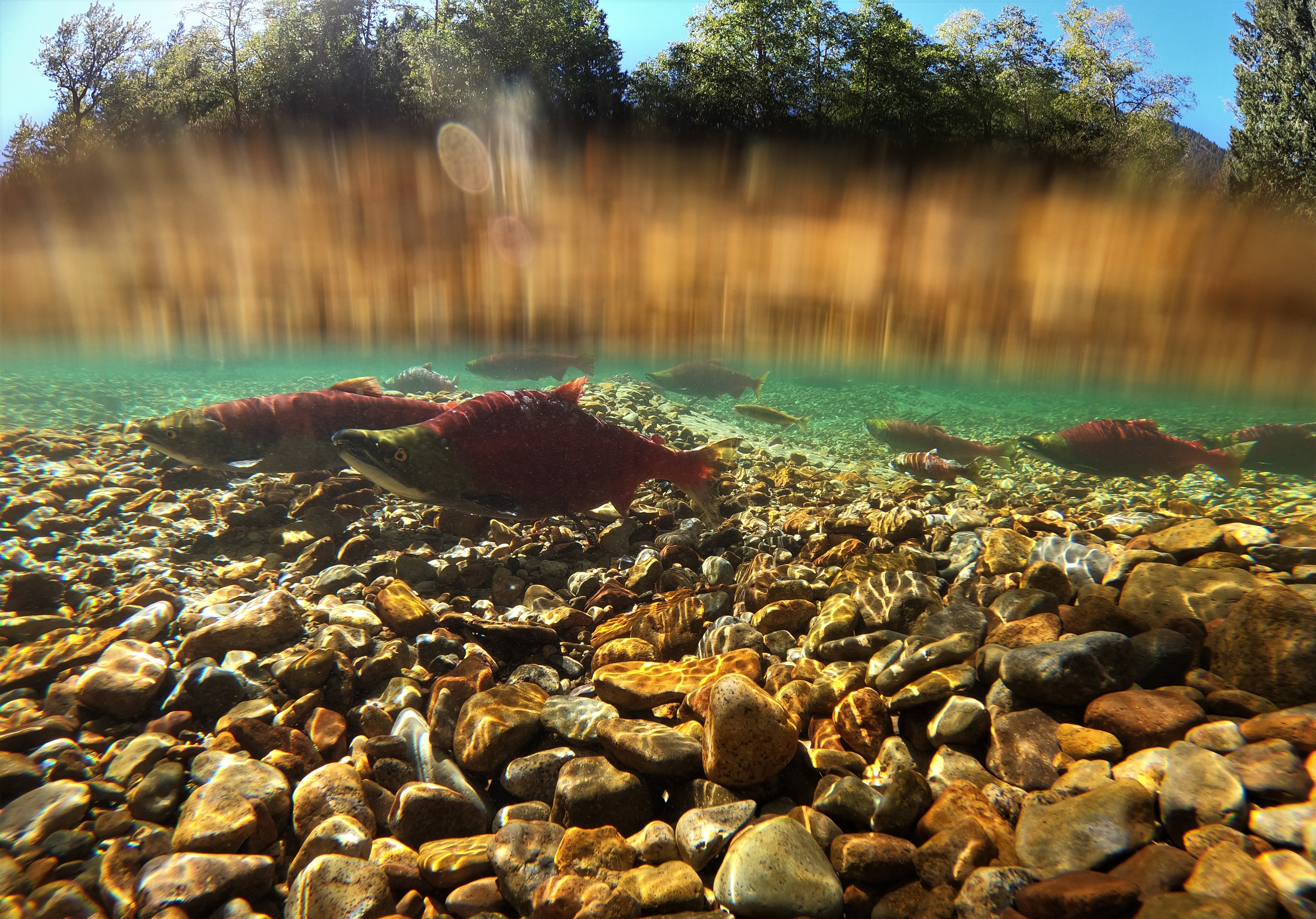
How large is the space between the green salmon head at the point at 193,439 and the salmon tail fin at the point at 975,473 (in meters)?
7.40

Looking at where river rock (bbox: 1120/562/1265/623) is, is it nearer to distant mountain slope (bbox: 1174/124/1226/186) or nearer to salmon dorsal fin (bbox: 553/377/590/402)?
salmon dorsal fin (bbox: 553/377/590/402)

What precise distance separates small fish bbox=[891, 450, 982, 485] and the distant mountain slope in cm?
306

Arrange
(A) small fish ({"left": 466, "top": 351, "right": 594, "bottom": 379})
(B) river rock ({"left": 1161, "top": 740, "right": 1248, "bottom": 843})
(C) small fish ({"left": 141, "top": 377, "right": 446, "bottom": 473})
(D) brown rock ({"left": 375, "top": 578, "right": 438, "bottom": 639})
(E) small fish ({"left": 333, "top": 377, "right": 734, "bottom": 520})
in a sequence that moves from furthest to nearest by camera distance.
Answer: (A) small fish ({"left": 466, "top": 351, "right": 594, "bottom": 379})
(C) small fish ({"left": 141, "top": 377, "right": 446, "bottom": 473})
(E) small fish ({"left": 333, "top": 377, "right": 734, "bottom": 520})
(D) brown rock ({"left": 375, "top": 578, "right": 438, "bottom": 639})
(B) river rock ({"left": 1161, "top": 740, "right": 1248, "bottom": 843})

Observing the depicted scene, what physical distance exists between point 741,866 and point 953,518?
2.86 metres

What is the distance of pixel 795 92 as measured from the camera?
5.61 meters

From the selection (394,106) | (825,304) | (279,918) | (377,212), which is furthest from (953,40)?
(279,918)

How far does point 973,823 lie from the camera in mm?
1229

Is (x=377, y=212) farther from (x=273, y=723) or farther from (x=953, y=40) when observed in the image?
(x=953, y=40)

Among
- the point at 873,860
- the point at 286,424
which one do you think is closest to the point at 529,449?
the point at 286,424

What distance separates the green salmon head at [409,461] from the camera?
10.6 feet

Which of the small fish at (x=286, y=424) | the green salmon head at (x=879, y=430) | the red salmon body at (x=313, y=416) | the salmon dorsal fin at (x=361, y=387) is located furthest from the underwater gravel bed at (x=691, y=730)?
the green salmon head at (x=879, y=430)

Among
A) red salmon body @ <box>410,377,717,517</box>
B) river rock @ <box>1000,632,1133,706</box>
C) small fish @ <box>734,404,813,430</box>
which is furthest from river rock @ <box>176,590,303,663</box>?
small fish @ <box>734,404,813,430</box>

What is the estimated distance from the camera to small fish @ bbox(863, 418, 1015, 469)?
6945 millimetres

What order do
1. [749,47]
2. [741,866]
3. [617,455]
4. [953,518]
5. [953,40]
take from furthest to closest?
[953,40], [749,47], [617,455], [953,518], [741,866]
